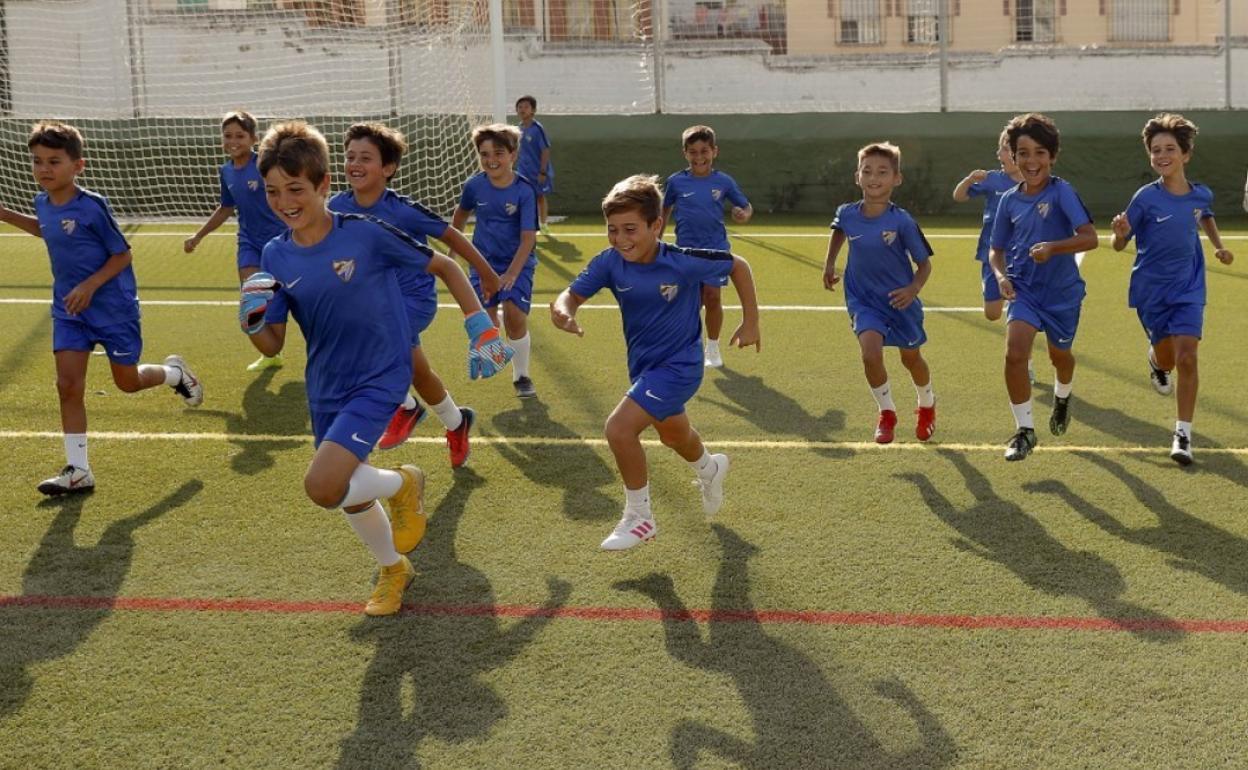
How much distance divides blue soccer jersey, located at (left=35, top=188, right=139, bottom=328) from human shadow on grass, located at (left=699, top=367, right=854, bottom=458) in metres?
3.66

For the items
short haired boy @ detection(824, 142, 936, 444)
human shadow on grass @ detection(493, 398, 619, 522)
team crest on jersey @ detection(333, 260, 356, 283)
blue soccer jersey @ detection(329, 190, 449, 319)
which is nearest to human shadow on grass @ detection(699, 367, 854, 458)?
short haired boy @ detection(824, 142, 936, 444)

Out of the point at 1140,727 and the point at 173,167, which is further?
the point at 173,167

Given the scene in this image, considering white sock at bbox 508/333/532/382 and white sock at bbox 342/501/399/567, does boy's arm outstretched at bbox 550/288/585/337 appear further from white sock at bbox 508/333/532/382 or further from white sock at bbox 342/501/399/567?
white sock at bbox 508/333/532/382

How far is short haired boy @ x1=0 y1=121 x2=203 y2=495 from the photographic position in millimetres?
6516

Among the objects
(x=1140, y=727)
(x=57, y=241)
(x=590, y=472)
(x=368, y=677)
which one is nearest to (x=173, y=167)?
(x=57, y=241)

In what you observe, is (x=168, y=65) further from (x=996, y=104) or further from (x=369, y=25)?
(x=996, y=104)

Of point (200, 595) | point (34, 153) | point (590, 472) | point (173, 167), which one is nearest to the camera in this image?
point (200, 595)

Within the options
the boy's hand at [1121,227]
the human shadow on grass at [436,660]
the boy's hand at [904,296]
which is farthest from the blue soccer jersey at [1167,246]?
the human shadow on grass at [436,660]

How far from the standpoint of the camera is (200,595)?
5.30 meters

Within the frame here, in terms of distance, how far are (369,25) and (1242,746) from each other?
634 inches

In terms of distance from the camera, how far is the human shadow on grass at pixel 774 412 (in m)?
7.63

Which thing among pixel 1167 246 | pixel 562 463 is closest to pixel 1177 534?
pixel 1167 246

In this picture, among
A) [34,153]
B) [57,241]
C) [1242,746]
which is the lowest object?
[1242,746]

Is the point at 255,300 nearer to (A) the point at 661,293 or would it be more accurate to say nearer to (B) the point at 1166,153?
(A) the point at 661,293
